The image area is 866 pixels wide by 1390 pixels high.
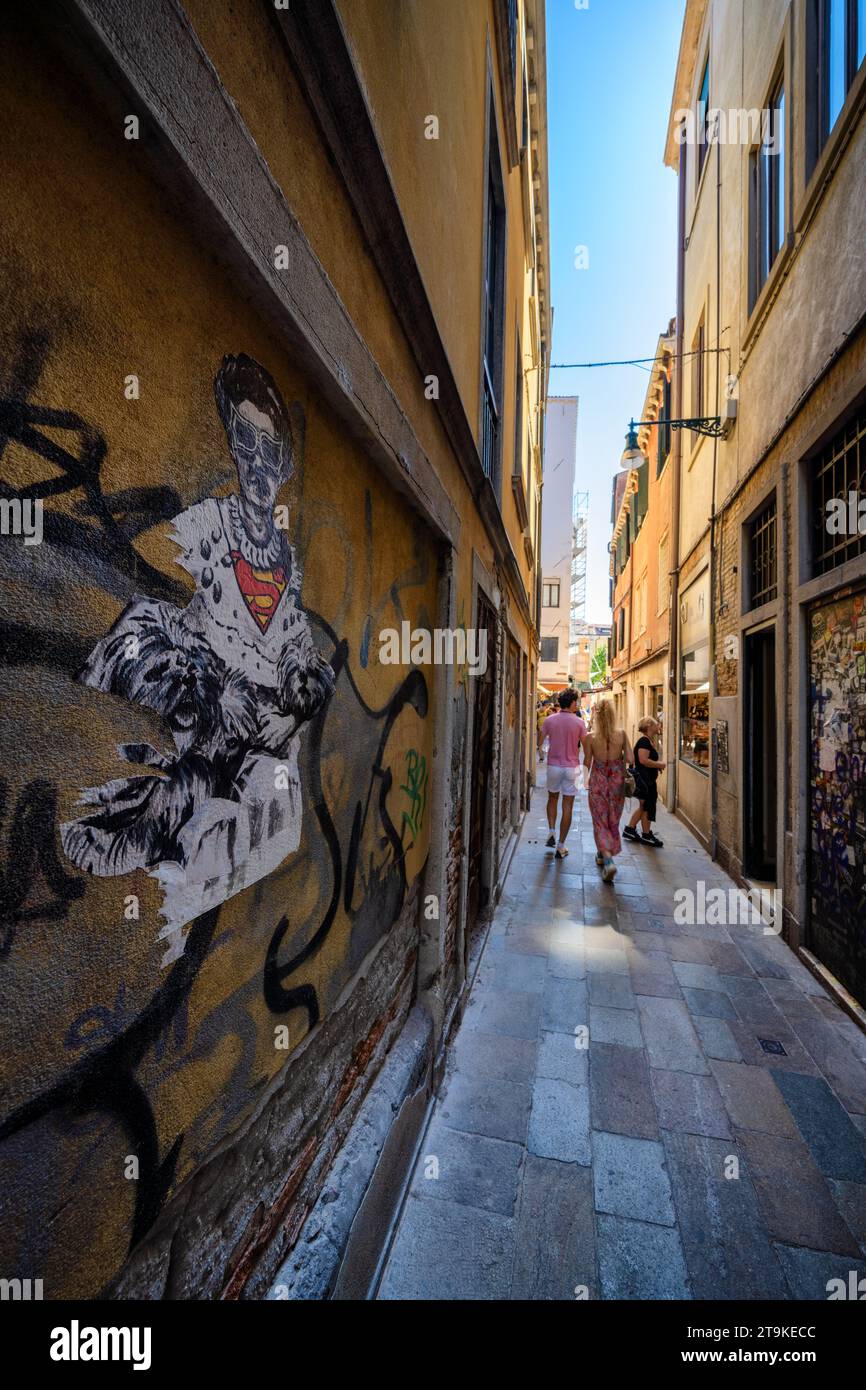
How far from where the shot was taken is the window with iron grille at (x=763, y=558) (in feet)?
19.6

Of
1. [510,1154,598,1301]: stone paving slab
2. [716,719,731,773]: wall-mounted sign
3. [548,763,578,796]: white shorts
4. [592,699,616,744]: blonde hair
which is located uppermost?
[592,699,616,744]: blonde hair

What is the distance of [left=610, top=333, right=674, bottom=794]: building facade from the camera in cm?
1212

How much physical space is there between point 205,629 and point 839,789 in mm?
4556

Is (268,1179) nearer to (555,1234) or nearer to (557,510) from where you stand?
(555,1234)

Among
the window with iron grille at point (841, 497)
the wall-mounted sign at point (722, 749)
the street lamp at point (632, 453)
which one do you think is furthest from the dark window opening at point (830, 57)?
the wall-mounted sign at point (722, 749)

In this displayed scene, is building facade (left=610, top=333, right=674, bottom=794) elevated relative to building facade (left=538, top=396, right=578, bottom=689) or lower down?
lower down

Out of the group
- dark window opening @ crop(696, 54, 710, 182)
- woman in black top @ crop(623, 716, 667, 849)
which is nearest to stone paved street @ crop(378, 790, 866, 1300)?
woman in black top @ crop(623, 716, 667, 849)

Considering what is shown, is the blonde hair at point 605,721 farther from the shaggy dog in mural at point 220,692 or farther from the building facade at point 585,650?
the building facade at point 585,650

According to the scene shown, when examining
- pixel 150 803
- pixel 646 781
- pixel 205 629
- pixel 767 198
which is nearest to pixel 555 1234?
pixel 150 803

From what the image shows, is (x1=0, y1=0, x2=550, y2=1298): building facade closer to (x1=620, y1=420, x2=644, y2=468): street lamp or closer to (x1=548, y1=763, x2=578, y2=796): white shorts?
(x1=548, y1=763, x2=578, y2=796): white shorts

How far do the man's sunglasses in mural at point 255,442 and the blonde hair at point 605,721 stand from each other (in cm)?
556

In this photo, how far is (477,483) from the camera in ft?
13.4

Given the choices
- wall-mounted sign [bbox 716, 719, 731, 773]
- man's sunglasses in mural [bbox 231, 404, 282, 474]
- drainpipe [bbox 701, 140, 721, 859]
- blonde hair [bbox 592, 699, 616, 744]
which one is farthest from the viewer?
drainpipe [bbox 701, 140, 721, 859]

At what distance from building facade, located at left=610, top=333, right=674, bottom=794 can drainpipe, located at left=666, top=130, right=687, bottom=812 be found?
0.40 m
